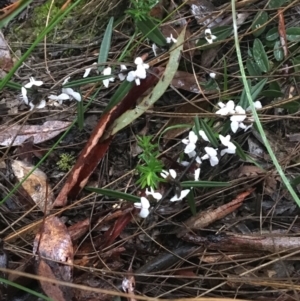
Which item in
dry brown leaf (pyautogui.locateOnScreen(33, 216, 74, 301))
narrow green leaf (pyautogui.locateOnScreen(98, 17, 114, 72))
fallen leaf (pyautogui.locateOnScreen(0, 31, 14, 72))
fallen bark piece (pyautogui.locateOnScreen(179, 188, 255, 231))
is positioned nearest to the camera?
dry brown leaf (pyautogui.locateOnScreen(33, 216, 74, 301))

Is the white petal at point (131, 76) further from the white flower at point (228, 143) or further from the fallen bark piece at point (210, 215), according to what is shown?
the fallen bark piece at point (210, 215)

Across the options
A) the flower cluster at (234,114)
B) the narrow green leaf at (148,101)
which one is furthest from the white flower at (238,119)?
the narrow green leaf at (148,101)

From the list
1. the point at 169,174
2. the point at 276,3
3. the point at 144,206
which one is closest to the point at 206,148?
the point at 169,174

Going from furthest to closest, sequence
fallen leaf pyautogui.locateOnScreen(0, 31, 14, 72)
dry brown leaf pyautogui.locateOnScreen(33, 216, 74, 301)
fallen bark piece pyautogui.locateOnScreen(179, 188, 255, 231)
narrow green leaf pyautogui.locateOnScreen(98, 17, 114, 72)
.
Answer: fallen leaf pyautogui.locateOnScreen(0, 31, 14, 72) < narrow green leaf pyautogui.locateOnScreen(98, 17, 114, 72) < fallen bark piece pyautogui.locateOnScreen(179, 188, 255, 231) < dry brown leaf pyautogui.locateOnScreen(33, 216, 74, 301)

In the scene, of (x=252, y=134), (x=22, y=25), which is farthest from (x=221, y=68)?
(x=22, y=25)

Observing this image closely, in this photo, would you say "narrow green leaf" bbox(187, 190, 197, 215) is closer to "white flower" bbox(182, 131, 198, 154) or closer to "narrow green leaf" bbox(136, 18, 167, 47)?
"white flower" bbox(182, 131, 198, 154)

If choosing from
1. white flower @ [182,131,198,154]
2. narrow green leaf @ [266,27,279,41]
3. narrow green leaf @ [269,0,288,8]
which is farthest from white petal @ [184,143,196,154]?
narrow green leaf @ [269,0,288,8]
